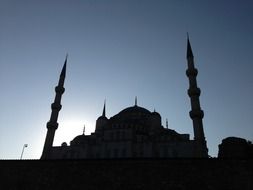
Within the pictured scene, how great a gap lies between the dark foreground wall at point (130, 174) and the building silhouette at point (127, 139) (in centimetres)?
897

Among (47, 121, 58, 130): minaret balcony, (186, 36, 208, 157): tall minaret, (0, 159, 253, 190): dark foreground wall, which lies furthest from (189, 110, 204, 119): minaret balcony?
(47, 121, 58, 130): minaret balcony

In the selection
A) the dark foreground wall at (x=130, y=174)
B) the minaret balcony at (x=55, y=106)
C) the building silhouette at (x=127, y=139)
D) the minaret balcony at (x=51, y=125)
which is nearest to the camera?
the dark foreground wall at (x=130, y=174)

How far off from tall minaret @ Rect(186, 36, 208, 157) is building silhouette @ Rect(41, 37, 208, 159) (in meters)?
0.22

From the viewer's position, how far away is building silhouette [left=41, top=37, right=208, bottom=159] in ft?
82.2

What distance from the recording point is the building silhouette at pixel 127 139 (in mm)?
25061

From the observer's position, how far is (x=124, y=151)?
91.6 ft

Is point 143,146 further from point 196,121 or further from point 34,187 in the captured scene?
point 34,187

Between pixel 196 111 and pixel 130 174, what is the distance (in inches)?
378

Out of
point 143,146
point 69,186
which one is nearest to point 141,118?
point 143,146

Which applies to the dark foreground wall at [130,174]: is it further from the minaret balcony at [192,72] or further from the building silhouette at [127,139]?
the minaret balcony at [192,72]

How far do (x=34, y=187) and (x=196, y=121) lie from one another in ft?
38.8

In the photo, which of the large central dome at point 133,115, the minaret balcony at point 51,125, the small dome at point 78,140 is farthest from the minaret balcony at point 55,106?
the large central dome at point 133,115

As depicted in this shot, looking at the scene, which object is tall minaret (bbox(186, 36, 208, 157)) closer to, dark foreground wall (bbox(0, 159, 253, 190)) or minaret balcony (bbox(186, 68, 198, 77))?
minaret balcony (bbox(186, 68, 198, 77))

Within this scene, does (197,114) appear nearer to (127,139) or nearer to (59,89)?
(127,139)
